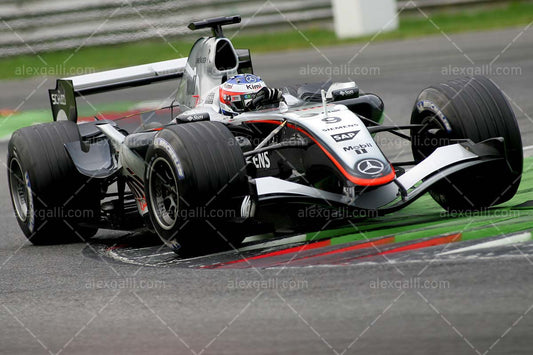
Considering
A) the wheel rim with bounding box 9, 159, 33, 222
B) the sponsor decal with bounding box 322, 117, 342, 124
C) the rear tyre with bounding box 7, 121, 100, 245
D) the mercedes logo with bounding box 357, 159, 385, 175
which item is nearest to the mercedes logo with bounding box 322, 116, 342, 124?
the sponsor decal with bounding box 322, 117, 342, 124

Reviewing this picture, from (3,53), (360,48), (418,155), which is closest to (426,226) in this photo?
(418,155)

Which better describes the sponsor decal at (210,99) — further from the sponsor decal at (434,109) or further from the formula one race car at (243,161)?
the sponsor decal at (434,109)

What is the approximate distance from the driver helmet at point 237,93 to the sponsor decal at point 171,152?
3.57ft

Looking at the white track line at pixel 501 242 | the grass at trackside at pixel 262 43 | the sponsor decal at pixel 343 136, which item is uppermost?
the sponsor decal at pixel 343 136

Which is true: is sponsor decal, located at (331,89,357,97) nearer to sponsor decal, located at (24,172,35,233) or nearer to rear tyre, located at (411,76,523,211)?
rear tyre, located at (411,76,523,211)

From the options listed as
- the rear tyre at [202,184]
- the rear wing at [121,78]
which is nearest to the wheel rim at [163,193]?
the rear tyre at [202,184]

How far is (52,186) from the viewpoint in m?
7.91

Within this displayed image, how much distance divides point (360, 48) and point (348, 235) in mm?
13182

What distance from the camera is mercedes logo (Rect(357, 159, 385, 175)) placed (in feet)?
20.9

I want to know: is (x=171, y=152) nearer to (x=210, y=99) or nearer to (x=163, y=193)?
(x=163, y=193)

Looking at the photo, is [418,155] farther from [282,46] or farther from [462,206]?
[282,46]

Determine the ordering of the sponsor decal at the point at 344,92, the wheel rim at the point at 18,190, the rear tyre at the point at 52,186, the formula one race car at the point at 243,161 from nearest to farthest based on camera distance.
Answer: the formula one race car at the point at 243,161 → the sponsor decal at the point at 344,92 → the rear tyre at the point at 52,186 → the wheel rim at the point at 18,190

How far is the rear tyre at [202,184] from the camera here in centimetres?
637

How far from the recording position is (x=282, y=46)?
69.9 ft
